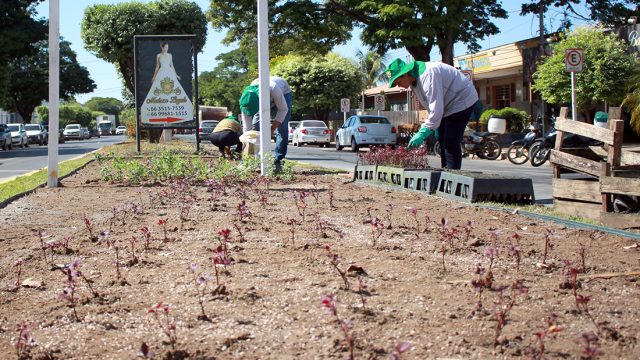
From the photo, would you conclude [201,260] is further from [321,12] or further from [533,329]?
[321,12]

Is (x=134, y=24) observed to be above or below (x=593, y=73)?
above

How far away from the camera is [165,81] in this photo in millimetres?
20406

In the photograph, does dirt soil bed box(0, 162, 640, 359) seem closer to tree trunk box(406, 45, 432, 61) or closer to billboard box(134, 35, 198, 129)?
billboard box(134, 35, 198, 129)

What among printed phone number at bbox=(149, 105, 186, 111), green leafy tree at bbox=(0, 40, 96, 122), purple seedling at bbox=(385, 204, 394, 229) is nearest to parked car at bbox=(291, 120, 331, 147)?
printed phone number at bbox=(149, 105, 186, 111)

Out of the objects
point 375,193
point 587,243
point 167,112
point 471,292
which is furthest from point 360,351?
point 167,112

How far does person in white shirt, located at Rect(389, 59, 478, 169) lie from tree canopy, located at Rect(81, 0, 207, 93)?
27423 mm

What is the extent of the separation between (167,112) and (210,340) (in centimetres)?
1788

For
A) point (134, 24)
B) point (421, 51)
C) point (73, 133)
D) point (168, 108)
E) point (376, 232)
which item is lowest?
point (376, 232)

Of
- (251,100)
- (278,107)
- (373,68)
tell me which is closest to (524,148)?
(278,107)

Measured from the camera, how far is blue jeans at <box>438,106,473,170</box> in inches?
358

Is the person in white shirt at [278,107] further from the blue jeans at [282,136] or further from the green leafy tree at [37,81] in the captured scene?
the green leafy tree at [37,81]

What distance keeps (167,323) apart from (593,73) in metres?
24.5

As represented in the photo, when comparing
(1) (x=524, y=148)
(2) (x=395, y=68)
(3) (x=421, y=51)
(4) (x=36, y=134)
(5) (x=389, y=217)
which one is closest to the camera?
(5) (x=389, y=217)

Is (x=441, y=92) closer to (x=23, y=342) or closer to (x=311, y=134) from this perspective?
(x=23, y=342)
